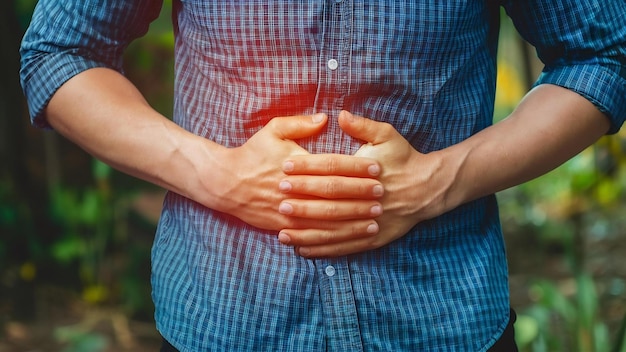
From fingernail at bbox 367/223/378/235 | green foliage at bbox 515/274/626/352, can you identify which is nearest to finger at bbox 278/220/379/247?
fingernail at bbox 367/223/378/235

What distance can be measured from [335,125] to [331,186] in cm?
10

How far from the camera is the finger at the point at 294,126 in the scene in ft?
3.06

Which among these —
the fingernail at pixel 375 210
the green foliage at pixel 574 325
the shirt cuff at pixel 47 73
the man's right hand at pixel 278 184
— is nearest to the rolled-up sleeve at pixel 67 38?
the shirt cuff at pixel 47 73

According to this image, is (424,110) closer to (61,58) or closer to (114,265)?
(61,58)

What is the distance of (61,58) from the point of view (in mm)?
1029

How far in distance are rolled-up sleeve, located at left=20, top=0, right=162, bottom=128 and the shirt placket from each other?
1.03 feet

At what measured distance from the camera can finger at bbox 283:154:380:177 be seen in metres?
0.91

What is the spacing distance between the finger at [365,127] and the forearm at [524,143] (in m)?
0.10

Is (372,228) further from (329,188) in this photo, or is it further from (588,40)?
(588,40)

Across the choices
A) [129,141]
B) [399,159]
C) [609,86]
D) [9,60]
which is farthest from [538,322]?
[9,60]

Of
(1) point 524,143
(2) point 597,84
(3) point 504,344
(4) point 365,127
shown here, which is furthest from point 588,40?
(3) point 504,344

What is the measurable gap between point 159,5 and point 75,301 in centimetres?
190

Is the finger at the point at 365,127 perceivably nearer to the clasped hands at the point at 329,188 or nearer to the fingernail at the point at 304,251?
the clasped hands at the point at 329,188

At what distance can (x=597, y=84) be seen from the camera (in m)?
1.02
